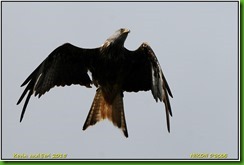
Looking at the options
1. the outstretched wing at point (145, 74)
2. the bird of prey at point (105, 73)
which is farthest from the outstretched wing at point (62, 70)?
the outstretched wing at point (145, 74)

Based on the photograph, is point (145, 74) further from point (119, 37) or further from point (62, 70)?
point (62, 70)

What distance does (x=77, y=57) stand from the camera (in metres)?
12.3

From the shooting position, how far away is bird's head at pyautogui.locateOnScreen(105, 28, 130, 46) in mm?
11977

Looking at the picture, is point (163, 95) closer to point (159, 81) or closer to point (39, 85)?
point (159, 81)

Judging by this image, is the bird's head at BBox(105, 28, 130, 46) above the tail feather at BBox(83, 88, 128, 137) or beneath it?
above

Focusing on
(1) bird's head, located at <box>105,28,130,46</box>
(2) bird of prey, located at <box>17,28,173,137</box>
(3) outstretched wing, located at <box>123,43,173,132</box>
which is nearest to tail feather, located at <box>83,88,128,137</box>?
(2) bird of prey, located at <box>17,28,173,137</box>

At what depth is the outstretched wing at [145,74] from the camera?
1156 cm

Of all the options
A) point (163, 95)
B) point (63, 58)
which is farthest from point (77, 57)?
point (163, 95)

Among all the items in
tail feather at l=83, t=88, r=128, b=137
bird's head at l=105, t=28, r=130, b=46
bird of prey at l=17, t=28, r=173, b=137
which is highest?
bird's head at l=105, t=28, r=130, b=46

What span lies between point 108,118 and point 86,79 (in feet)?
3.01

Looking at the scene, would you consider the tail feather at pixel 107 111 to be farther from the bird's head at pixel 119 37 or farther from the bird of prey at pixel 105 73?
the bird's head at pixel 119 37

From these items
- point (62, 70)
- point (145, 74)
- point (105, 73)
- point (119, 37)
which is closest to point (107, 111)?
point (105, 73)

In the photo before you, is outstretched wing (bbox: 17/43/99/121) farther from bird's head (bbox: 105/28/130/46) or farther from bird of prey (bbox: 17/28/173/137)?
bird's head (bbox: 105/28/130/46)

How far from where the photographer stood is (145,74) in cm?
1226
